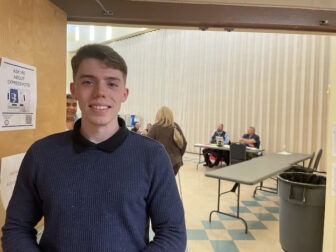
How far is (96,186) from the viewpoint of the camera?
901 millimetres

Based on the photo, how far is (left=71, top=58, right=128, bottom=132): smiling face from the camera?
3.06 ft

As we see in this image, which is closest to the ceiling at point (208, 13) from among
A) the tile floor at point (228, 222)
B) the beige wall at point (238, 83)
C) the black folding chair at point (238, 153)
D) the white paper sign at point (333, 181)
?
the white paper sign at point (333, 181)

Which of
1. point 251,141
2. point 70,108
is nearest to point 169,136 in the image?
Answer: point 70,108

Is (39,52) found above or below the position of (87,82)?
above

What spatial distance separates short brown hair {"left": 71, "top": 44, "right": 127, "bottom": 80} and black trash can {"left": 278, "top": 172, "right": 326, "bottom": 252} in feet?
7.26

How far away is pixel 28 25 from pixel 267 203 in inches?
171

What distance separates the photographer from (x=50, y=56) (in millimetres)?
1407

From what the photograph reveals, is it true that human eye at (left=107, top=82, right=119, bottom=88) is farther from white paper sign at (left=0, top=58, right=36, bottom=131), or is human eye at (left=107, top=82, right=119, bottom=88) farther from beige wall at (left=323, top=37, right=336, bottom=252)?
beige wall at (left=323, top=37, right=336, bottom=252)

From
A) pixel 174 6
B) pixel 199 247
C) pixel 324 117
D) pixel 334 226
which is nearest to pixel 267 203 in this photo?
pixel 199 247

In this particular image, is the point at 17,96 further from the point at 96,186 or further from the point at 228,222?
the point at 228,222

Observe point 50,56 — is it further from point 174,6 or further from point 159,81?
point 159,81

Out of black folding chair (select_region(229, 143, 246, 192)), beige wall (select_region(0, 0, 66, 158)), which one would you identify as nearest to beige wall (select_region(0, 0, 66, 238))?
beige wall (select_region(0, 0, 66, 158))

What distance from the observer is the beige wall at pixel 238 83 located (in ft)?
22.4

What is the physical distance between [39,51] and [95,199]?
32.0 inches
